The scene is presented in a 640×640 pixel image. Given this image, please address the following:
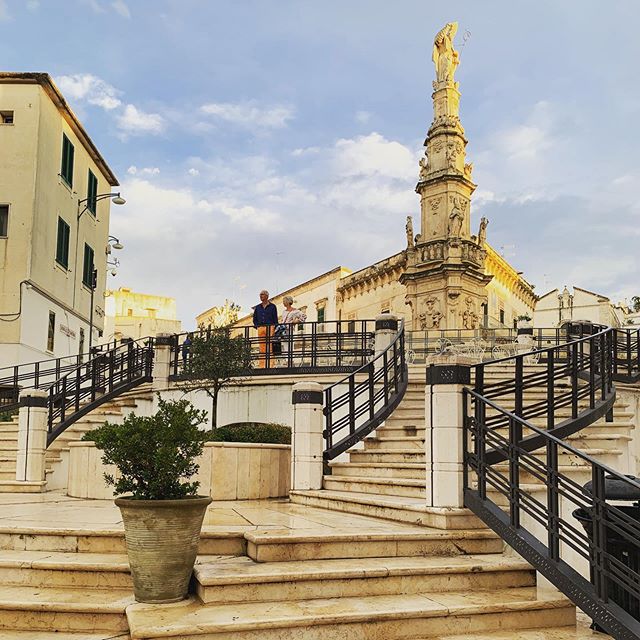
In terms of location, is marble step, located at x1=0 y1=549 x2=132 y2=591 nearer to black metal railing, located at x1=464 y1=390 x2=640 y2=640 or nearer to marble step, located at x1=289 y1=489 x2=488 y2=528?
marble step, located at x1=289 y1=489 x2=488 y2=528

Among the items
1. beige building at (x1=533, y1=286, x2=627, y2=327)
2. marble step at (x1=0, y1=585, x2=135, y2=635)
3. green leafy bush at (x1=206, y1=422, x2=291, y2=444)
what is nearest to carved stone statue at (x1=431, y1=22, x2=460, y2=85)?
beige building at (x1=533, y1=286, x2=627, y2=327)

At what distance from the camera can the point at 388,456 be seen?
10.7 m

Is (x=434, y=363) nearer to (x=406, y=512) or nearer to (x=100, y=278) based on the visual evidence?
(x=406, y=512)

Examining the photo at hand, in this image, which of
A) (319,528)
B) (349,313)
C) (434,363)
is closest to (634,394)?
(434,363)

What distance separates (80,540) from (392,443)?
19.3ft

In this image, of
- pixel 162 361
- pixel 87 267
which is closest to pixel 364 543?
pixel 162 361

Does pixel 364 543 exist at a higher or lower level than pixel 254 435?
lower

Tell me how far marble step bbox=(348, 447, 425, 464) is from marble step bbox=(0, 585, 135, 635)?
5417 millimetres

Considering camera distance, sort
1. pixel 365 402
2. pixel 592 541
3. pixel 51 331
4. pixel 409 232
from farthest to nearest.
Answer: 1. pixel 409 232
2. pixel 51 331
3. pixel 365 402
4. pixel 592 541

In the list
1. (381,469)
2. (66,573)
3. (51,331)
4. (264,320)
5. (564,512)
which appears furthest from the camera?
(51,331)

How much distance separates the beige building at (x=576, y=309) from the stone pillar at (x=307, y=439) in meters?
46.3

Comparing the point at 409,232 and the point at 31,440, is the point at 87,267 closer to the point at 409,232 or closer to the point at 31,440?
the point at 409,232

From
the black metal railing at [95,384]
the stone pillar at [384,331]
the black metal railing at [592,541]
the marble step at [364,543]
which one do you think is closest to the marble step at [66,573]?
the marble step at [364,543]

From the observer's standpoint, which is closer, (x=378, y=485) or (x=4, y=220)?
(x=378, y=485)
